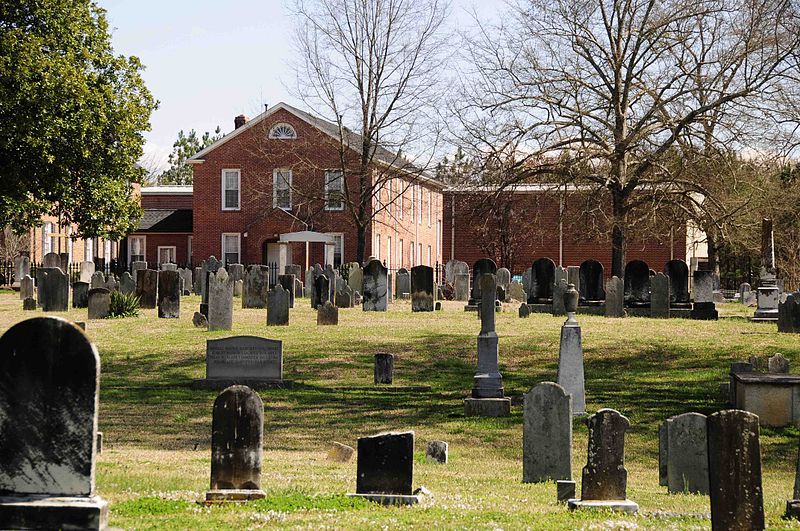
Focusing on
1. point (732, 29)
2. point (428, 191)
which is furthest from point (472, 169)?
point (428, 191)

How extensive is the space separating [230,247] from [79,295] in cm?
2283

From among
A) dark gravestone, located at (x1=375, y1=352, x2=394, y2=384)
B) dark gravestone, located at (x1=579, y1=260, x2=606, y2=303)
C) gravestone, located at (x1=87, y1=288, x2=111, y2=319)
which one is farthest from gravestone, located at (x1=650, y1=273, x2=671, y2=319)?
gravestone, located at (x1=87, y1=288, x2=111, y2=319)

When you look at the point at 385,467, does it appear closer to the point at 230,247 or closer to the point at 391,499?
the point at 391,499

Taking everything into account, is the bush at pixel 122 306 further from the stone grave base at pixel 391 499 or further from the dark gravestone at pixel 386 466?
the stone grave base at pixel 391 499

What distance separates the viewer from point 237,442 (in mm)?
9750

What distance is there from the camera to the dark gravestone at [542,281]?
118 feet

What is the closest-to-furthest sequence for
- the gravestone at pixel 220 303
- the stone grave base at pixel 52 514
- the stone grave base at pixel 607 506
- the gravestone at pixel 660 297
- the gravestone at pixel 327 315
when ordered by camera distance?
the stone grave base at pixel 52 514 < the stone grave base at pixel 607 506 < the gravestone at pixel 220 303 < the gravestone at pixel 327 315 < the gravestone at pixel 660 297

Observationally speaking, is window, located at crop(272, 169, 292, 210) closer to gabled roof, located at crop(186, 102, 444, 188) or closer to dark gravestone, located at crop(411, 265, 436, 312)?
gabled roof, located at crop(186, 102, 444, 188)

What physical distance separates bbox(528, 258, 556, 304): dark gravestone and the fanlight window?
66.8 feet

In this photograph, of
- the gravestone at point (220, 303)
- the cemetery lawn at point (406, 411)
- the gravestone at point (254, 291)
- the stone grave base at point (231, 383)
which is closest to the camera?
the cemetery lawn at point (406, 411)

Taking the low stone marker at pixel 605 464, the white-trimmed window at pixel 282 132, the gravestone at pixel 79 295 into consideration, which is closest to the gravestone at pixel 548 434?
the low stone marker at pixel 605 464

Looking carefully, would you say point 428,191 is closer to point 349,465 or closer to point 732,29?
point 732,29

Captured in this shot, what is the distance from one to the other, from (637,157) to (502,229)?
23.1m

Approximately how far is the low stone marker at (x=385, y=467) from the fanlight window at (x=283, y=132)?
44.6 metres
